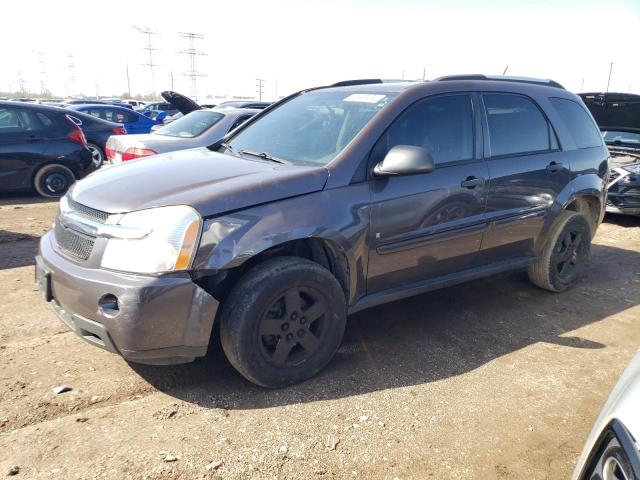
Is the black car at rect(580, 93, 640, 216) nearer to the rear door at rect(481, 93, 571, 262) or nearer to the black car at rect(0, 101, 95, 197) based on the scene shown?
the rear door at rect(481, 93, 571, 262)

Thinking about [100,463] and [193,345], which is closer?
[100,463]

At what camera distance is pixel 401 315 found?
423cm

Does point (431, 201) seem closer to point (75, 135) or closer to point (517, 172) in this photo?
point (517, 172)

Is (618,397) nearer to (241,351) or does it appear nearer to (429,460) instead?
(429,460)

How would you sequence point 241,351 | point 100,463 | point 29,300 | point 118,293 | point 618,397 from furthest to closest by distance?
point 29,300 < point 241,351 < point 118,293 < point 100,463 < point 618,397

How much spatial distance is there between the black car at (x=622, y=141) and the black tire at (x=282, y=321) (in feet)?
20.0

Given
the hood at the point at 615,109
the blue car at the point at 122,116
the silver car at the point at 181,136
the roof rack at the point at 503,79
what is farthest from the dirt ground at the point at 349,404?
the blue car at the point at 122,116

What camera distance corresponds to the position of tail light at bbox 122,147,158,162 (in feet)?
21.4

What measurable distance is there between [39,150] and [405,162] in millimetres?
7318

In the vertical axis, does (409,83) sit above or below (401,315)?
above

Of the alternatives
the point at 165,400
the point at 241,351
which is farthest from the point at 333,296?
the point at 165,400

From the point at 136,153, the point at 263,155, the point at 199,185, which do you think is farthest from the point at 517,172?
the point at 136,153

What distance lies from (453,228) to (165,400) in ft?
7.18

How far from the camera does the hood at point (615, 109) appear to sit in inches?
299
